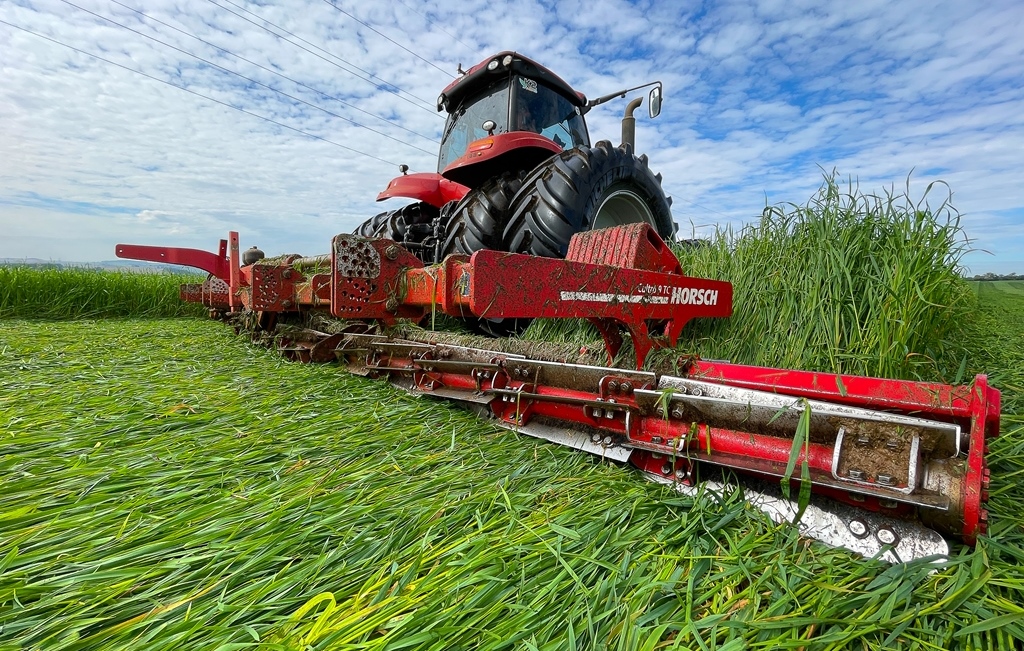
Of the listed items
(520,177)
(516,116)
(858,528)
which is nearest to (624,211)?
(520,177)

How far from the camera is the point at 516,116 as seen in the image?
4.08 m

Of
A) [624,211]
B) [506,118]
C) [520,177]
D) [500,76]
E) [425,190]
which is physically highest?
[500,76]

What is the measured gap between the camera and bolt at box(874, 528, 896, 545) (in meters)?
1.05

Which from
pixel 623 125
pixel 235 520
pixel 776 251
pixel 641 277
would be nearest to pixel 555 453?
pixel 641 277

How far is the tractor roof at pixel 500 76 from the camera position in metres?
4.01

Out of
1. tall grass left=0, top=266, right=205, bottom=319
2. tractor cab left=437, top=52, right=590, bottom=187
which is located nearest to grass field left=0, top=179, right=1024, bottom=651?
tractor cab left=437, top=52, right=590, bottom=187

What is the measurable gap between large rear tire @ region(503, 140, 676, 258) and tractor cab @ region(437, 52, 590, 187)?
0.67 meters

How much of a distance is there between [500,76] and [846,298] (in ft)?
11.1

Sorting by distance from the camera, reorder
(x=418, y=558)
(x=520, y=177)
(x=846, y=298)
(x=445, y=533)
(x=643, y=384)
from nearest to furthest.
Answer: (x=418, y=558)
(x=445, y=533)
(x=643, y=384)
(x=846, y=298)
(x=520, y=177)

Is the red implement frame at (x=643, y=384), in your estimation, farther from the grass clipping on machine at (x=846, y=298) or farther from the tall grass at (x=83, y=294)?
the tall grass at (x=83, y=294)

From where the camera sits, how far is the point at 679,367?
1.89 meters

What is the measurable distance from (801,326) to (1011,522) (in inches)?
48.8

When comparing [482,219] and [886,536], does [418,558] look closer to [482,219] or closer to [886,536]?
[886,536]

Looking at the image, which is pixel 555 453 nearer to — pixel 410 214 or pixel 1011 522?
pixel 1011 522
